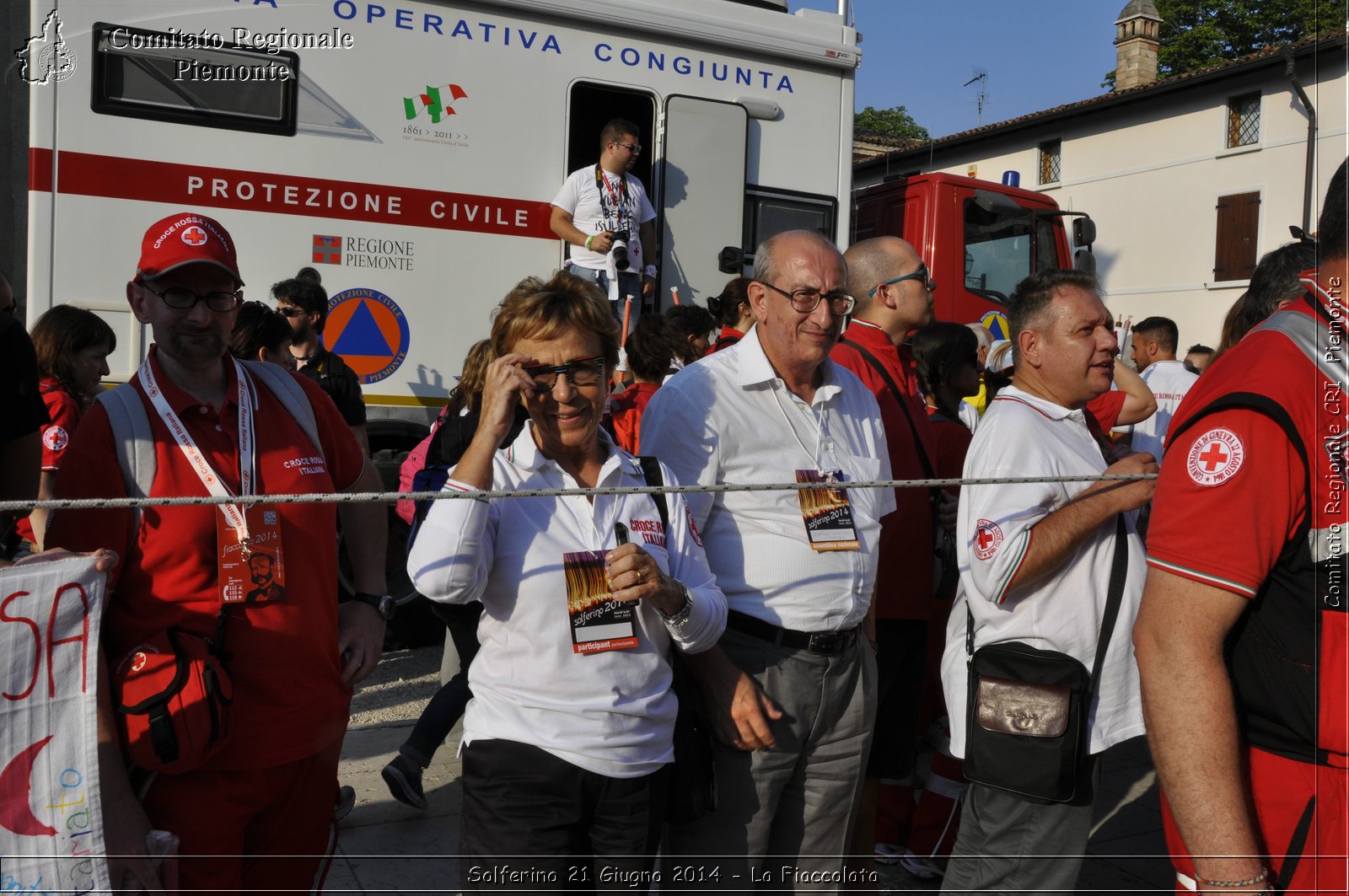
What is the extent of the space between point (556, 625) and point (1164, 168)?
71.3ft

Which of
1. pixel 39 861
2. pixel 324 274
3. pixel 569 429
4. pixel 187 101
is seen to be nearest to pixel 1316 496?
pixel 569 429

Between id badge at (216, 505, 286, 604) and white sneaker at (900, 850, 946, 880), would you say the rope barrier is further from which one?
white sneaker at (900, 850, 946, 880)

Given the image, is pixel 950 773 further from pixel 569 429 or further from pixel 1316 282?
pixel 1316 282

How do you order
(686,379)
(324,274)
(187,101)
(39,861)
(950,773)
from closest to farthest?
(39,861) < (686,379) < (950,773) < (187,101) < (324,274)

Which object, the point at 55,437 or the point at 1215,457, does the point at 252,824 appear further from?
the point at 1215,457

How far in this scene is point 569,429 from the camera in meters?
2.28

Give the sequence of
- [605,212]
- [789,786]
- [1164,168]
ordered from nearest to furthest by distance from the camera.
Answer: [789,786]
[605,212]
[1164,168]

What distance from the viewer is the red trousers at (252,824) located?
83.2 inches

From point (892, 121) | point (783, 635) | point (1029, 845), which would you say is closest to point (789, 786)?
point (783, 635)

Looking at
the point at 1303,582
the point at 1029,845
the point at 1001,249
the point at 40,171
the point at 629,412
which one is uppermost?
the point at 1001,249

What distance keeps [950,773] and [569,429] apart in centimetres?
227

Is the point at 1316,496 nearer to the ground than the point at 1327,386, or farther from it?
nearer to the ground

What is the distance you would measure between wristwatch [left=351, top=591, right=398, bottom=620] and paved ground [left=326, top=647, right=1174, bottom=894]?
4.48 feet

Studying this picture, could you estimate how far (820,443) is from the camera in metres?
2.79
